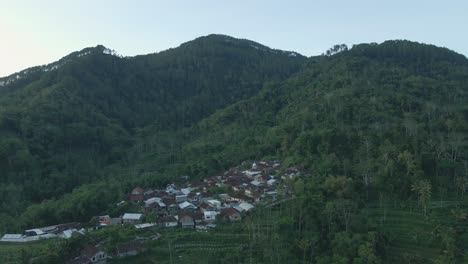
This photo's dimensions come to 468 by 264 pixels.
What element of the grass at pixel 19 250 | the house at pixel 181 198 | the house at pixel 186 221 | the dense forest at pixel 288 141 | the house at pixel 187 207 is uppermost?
the dense forest at pixel 288 141

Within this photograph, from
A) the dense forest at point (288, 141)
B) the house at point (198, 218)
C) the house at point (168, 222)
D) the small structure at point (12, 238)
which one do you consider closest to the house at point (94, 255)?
the house at point (168, 222)

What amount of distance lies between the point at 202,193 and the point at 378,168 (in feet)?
51.7

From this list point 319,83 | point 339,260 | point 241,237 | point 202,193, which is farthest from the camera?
point 319,83

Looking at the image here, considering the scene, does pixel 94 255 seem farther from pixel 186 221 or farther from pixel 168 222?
pixel 186 221

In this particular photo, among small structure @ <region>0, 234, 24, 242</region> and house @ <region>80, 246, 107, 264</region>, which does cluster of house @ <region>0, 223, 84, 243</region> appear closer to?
small structure @ <region>0, 234, 24, 242</region>

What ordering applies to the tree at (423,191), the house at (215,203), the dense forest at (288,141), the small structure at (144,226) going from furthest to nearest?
the house at (215,203)
the tree at (423,191)
the small structure at (144,226)
the dense forest at (288,141)

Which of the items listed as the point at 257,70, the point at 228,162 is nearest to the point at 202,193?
the point at 228,162

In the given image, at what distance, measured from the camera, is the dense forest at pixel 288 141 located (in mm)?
27250

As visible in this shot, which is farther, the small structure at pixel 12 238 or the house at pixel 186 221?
the house at pixel 186 221

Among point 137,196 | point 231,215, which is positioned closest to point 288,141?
point 231,215

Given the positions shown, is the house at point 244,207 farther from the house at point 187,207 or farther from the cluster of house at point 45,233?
the cluster of house at point 45,233

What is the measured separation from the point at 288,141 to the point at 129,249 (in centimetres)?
2442

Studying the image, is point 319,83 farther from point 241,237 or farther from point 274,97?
point 241,237

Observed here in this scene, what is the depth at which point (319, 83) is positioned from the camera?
218 feet
